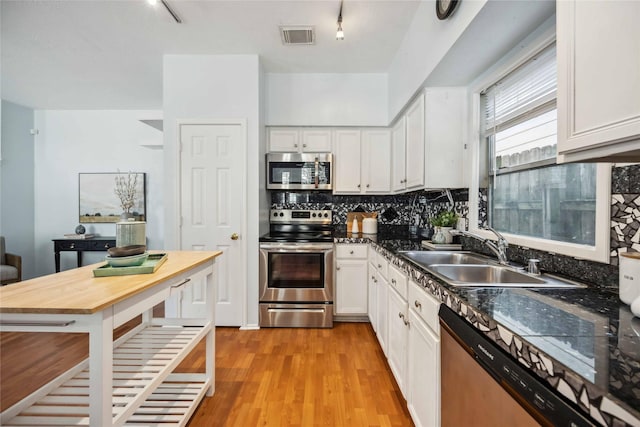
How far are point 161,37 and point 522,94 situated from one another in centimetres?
301

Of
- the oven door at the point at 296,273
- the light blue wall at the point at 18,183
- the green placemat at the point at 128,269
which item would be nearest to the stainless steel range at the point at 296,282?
the oven door at the point at 296,273

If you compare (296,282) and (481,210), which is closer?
(481,210)

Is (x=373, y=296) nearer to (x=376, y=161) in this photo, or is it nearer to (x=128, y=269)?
(x=376, y=161)

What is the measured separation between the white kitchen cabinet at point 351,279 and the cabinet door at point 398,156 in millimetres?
782

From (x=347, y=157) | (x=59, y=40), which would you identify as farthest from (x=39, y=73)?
(x=347, y=157)

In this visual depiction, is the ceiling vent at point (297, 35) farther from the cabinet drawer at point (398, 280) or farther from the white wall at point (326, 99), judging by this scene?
the cabinet drawer at point (398, 280)

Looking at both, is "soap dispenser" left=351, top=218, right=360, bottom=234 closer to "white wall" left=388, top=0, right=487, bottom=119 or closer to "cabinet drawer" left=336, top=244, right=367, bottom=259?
"cabinet drawer" left=336, top=244, right=367, bottom=259

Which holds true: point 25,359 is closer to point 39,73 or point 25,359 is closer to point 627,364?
point 39,73

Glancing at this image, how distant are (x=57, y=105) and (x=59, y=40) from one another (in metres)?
2.23

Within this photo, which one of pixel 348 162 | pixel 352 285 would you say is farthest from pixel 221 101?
pixel 352 285

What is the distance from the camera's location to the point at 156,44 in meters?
2.70

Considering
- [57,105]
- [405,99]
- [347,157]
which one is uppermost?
[57,105]

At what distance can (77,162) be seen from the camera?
448 cm

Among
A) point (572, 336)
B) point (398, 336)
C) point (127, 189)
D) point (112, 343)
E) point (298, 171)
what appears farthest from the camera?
point (127, 189)
